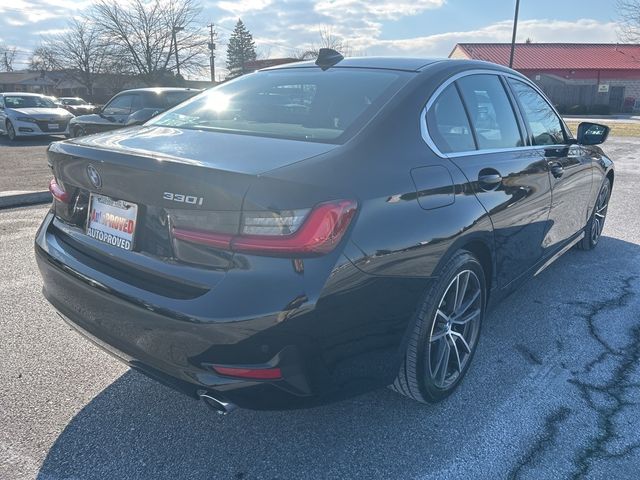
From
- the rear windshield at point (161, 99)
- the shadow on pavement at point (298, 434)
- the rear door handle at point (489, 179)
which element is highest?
the rear windshield at point (161, 99)

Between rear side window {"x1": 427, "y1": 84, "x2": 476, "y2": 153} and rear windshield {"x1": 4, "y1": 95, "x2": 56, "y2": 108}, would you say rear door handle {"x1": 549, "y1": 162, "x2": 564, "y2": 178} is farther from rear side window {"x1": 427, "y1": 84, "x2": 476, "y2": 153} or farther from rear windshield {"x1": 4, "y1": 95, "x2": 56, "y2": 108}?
rear windshield {"x1": 4, "y1": 95, "x2": 56, "y2": 108}

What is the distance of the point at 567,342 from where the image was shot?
3281mm

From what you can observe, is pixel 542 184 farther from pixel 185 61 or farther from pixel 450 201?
pixel 185 61

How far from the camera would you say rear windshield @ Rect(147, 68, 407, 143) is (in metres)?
2.38

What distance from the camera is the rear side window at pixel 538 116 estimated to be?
351cm

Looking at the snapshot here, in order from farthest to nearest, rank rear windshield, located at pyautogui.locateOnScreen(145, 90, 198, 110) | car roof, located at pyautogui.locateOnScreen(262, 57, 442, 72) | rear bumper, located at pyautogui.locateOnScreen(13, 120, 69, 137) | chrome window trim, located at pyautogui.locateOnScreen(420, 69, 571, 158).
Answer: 1. rear bumper, located at pyautogui.locateOnScreen(13, 120, 69, 137)
2. rear windshield, located at pyautogui.locateOnScreen(145, 90, 198, 110)
3. car roof, located at pyautogui.locateOnScreen(262, 57, 442, 72)
4. chrome window trim, located at pyautogui.locateOnScreen(420, 69, 571, 158)

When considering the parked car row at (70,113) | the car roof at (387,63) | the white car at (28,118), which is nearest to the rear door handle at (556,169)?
the car roof at (387,63)

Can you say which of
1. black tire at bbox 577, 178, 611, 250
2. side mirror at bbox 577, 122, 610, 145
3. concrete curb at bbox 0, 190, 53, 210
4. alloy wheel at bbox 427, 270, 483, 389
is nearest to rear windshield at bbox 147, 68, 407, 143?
alloy wheel at bbox 427, 270, 483, 389

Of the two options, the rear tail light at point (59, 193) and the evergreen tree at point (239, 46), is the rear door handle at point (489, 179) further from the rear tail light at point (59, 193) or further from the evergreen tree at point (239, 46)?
the evergreen tree at point (239, 46)

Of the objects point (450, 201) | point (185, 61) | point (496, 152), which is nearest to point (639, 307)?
point (496, 152)

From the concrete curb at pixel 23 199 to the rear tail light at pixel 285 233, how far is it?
6.08 meters

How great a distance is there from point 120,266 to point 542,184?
260cm

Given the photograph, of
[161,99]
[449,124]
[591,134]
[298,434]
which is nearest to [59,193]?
[298,434]

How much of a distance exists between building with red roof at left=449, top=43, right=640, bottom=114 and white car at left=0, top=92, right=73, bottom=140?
39910 millimetres
